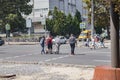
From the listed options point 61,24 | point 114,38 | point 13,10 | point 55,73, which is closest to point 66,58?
point 55,73

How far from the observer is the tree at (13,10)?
7050 centimetres

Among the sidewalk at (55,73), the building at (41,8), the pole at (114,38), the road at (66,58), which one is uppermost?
the building at (41,8)

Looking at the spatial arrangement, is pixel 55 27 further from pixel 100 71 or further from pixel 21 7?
pixel 100 71

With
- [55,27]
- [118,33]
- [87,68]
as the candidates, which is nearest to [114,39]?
[118,33]

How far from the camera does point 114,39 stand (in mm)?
11195

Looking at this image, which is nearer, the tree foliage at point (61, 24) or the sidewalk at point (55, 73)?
the sidewalk at point (55, 73)

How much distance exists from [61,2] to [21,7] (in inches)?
1457

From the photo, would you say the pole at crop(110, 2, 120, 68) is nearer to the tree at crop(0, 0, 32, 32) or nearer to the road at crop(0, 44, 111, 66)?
the road at crop(0, 44, 111, 66)

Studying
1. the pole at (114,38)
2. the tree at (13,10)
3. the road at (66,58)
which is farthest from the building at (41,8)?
the pole at (114,38)

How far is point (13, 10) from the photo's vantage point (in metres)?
72.7

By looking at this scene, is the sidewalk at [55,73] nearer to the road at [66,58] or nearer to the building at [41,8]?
the road at [66,58]

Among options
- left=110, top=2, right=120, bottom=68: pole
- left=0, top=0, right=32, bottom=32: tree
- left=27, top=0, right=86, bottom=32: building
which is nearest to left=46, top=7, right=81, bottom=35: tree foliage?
left=0, top=0, right=32, bottom=32: tree

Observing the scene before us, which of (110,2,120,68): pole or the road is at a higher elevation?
(110,2,120,68): pole

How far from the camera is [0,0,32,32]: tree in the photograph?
231 feet
